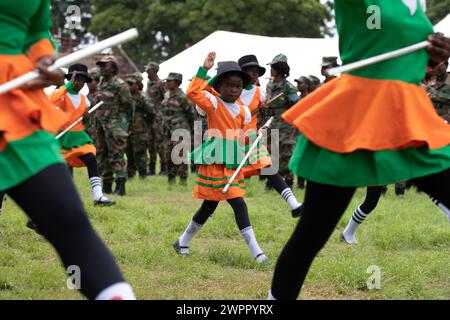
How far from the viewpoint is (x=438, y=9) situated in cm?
3581

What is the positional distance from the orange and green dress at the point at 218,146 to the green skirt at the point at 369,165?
3063mm

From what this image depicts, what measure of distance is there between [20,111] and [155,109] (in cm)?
1279

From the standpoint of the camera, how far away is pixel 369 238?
752 cm

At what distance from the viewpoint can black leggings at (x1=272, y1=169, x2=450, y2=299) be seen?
10.6 feet

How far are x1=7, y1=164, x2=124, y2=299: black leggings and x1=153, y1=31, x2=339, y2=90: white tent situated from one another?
54.0 feet

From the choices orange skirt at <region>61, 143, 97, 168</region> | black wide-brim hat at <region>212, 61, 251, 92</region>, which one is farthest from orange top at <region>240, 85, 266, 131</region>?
black wide-brim hat at <region>212, 61, 251, 92</region>

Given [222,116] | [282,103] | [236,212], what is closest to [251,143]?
[222,116]

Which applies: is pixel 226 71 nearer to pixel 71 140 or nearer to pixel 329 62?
pixel 71 140

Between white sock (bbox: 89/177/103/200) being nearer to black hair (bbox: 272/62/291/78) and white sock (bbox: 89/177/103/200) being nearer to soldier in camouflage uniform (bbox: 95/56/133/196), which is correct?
soldier in camouflage uniform (bbox: 95/56/133/196)

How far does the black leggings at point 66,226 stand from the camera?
270cm
